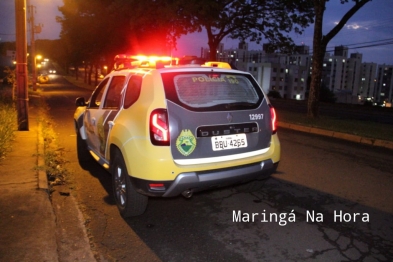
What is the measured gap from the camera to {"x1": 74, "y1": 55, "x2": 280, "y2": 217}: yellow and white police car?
392cm

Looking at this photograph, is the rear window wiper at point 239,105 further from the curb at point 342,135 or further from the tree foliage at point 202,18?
the tree foliage at point 202,18

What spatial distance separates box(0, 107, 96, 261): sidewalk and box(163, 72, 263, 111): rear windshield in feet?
6.03

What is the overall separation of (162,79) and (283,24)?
1965cm

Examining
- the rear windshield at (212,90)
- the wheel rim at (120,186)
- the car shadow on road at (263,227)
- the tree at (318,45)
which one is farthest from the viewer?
the tree at (318,45)

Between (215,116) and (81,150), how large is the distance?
12.3 feet

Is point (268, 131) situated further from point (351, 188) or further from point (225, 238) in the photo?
A: point (351, 188)

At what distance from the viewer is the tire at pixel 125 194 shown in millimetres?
4328

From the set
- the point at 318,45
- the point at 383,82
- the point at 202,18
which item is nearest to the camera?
the point at 318,45

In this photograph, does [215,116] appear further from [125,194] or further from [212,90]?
[125,194]

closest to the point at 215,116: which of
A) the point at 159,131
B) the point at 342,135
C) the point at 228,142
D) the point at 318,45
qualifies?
the point at 228,142

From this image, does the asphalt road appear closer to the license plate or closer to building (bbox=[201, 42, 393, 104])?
the license plate

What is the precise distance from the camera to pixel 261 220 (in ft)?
14.8

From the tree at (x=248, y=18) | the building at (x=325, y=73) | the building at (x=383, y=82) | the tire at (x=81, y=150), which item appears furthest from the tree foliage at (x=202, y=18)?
the building at (x=383, y=82)

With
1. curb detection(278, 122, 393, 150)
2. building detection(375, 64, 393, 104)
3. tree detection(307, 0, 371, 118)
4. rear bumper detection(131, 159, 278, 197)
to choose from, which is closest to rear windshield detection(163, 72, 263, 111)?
rear bumper detection(131, 159, 278, 197)
